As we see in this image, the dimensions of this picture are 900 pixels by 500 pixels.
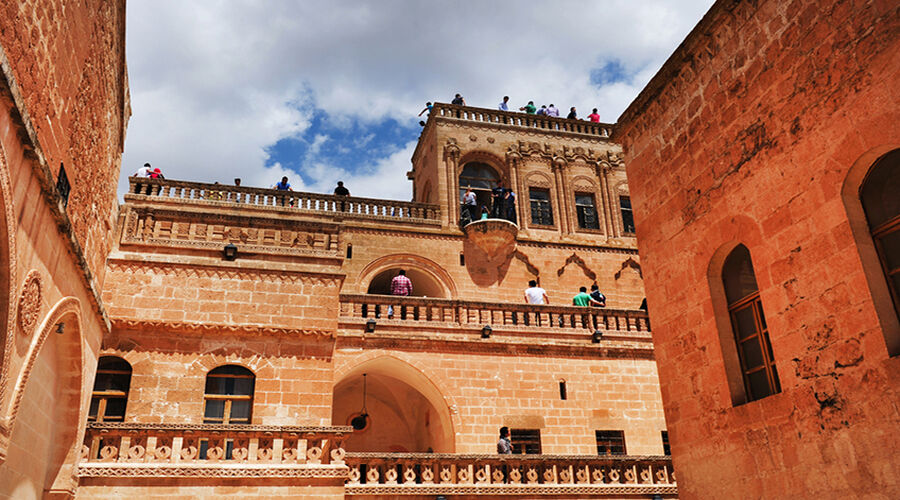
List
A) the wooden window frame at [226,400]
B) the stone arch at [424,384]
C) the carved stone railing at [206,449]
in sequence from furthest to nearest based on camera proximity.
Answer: the stone arch at [424,384] < the wooden window frame at [226,400] < the carved stone railing at [206,449]

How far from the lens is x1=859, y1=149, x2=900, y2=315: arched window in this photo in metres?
5.96

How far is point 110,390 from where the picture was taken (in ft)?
35.6

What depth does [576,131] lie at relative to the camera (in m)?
23.0

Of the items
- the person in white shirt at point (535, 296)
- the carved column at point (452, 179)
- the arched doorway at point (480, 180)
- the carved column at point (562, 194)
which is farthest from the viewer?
the arched doorway at point (480, 180)

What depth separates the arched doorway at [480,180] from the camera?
21469 millimetres

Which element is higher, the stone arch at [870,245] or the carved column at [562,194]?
the carved column at [562,194]

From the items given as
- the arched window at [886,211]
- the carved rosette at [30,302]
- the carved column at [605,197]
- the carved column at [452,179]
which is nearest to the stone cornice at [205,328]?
the carved rosette at [30,302]

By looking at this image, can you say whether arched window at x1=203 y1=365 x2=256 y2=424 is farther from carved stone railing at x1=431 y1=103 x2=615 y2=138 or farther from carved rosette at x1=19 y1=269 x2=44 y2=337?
carved stone railing at x1=431 y1=103 x2=615 y2=138

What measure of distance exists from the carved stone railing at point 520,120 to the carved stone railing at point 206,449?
13.3 m

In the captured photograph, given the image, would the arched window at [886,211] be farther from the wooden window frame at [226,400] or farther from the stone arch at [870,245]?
the wooden window frame at [226,400]

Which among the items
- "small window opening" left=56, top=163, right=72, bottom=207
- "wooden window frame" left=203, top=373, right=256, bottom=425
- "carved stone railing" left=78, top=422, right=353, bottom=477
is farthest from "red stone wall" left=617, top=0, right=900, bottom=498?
"small window opening" left=56, top=163, right=72, bottom=207

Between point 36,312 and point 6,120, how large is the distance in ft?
7.71

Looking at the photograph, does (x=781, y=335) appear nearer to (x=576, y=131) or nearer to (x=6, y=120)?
(x=6, y=120)

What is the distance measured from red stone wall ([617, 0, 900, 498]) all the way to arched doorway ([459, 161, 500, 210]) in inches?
481
